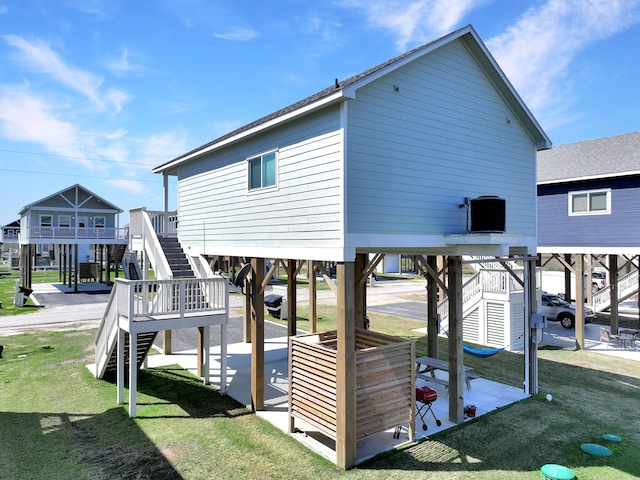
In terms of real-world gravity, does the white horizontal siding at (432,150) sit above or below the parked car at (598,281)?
Result: above

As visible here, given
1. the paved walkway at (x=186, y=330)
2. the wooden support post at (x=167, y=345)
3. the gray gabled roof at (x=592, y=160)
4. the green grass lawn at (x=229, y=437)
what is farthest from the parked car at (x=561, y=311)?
the wooden support post at (x=167, y=345)

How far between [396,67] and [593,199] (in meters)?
12.4

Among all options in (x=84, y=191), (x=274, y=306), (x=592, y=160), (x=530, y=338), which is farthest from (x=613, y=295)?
(x=84, y=191)

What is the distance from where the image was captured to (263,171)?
968cm

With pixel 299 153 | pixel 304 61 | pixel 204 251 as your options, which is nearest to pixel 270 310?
pixel 204 251

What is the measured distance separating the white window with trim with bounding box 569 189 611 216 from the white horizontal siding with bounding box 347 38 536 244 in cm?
700

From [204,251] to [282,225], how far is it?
4.45 meters

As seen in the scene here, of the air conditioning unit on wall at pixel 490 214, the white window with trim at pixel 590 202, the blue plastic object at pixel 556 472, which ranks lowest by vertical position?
the blue plastic object at pixel 556 472

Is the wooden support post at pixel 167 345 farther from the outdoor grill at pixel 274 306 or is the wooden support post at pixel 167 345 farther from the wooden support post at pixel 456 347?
the wooden support post at pixel 456 347

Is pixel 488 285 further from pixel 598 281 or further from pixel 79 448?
pixel 598 281

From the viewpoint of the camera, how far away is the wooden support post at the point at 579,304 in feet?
50.9

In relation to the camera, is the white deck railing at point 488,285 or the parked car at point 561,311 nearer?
the white deck railing at point 488,285

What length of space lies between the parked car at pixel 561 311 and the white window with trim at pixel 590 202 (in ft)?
15.1

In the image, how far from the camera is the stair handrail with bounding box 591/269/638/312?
20266 mm
